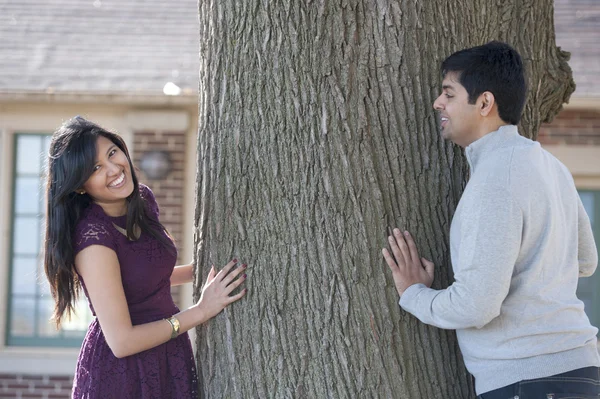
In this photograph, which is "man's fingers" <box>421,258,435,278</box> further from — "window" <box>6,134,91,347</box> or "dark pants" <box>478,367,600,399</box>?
"window" <box>6,134,91,347</box>

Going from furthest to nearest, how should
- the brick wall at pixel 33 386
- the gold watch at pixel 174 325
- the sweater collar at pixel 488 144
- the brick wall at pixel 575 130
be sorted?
the brick wall at pixel 575 130 → the brick wall at pixel 33 386 → the gold watch at pixel 174 325 → the sweater collar at pixel 488 144

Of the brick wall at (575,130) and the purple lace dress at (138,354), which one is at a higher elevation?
the brick wall at (575,130)

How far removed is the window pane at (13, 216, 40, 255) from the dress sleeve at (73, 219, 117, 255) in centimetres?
525

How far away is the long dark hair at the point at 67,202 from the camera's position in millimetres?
3223

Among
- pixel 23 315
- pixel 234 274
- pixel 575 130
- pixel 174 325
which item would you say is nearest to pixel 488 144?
pixel 234 274

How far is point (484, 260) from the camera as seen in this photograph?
2682 mm

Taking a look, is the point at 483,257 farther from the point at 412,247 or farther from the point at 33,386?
the point at 33,386

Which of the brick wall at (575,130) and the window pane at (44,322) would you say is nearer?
the brick wall at (575,130)

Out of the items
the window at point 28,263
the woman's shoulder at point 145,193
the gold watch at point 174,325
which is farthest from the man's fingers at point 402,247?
the window at point 28,263

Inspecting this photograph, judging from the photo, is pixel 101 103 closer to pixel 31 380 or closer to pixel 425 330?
pixel 31 380

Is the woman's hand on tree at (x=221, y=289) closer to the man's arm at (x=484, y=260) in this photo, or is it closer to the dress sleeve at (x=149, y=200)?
the dress sleeve at (x=149, y=200)

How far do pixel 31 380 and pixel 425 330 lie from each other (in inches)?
227

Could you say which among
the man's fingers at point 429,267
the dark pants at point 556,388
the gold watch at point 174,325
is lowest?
the dark pants at point 556,388

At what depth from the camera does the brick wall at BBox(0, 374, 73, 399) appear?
7.88 metres
